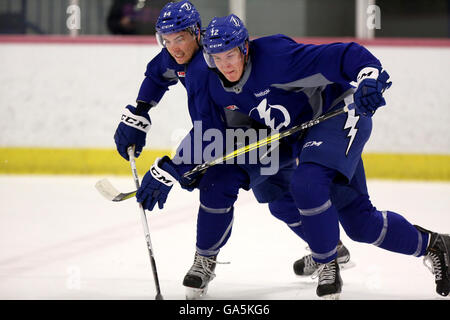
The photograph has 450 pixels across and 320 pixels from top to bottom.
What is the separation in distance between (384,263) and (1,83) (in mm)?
3188

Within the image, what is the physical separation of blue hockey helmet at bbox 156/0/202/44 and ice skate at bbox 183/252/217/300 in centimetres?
78

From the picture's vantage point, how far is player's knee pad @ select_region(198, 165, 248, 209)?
2414 mm

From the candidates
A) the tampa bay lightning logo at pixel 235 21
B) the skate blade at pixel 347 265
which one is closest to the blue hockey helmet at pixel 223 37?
the tampa bay lightning logo at pixel 235 21

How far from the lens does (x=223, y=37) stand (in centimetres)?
225

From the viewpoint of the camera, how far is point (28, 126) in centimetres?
506

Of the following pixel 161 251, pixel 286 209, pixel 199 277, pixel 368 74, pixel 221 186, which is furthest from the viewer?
pixel 161 251

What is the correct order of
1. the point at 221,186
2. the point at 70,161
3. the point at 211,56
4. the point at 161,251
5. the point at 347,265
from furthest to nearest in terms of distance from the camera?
the point at 70,161
the point at 161,251
the point at 347,265
the point at 221,186
the point at 211,56

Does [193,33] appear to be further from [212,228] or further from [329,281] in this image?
[329,281]

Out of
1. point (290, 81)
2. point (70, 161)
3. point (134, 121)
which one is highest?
point (290, 81)

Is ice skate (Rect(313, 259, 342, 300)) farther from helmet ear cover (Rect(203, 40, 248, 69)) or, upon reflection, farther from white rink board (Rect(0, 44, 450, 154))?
white rink board (Rect(0, 44, 450, 154))

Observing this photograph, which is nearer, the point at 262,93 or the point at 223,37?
the point at 223,37

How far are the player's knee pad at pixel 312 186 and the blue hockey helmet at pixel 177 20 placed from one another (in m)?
0.64

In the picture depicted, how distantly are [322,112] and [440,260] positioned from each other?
25.4 inches

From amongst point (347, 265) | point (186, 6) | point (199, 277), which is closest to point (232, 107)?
point (186, 6)
